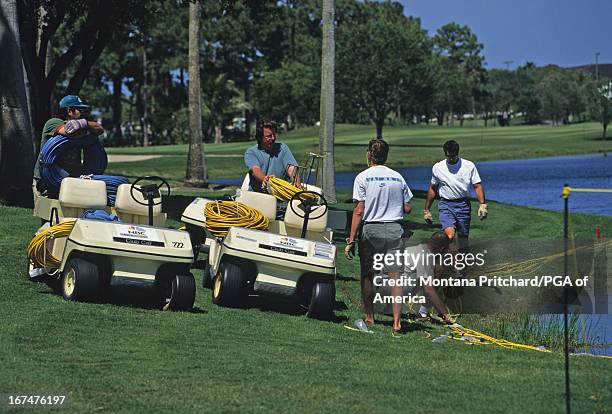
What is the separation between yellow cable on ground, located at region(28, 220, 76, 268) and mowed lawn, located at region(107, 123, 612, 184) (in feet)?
86.9

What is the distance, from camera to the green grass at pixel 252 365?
8.45m

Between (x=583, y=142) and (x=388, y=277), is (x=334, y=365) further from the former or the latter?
(x=583, y=142)

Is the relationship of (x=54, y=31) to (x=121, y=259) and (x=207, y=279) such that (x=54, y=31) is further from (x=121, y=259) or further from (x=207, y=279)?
(x=121, y=259)

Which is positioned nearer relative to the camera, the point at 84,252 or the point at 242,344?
the point at 242,344

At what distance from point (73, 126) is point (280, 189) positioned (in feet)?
8.13

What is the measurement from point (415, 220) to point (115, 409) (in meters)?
18.6

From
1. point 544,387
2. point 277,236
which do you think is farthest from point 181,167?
point 544,387

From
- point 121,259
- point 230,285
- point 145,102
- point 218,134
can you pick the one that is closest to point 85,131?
point 121,259

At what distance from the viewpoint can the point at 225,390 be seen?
8672 mm

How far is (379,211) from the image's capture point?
12016mm

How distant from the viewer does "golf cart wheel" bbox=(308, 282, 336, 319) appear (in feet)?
40.6

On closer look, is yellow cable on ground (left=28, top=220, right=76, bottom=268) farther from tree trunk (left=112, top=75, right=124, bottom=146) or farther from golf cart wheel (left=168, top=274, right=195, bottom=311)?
tree trunk (left=112, top=75, right=124, bottom=146)

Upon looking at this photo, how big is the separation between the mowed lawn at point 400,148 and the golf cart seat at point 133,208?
2541cm

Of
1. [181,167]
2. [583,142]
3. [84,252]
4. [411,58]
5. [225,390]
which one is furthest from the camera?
[583,142]
